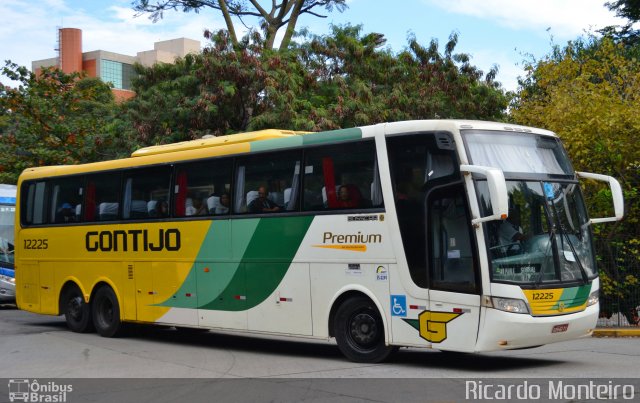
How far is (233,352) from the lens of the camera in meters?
14.4

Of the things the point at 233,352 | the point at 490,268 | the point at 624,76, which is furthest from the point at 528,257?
the point at 624,76

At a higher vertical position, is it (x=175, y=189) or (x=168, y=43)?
(x=168, y=43)

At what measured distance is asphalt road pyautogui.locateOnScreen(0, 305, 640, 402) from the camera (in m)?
10.4

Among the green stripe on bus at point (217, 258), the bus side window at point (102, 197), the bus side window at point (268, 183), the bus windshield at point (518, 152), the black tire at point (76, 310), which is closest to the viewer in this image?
the bus windshield at point (518, 152)

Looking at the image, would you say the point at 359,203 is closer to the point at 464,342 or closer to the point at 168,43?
the point at 464,342

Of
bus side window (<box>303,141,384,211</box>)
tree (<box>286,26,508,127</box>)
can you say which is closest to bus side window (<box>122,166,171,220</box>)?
bus side window (<box>303,141,384,211</box>)

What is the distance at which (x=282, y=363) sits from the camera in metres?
12.7

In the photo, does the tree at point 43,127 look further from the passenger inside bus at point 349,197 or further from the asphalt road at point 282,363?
the passenger inside bus at point 349,197

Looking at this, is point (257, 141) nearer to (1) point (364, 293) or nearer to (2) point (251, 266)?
(2) point (251, 266)

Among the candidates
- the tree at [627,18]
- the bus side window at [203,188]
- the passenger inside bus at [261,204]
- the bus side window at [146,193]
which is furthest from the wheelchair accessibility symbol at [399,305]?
the tree at [627,18]
